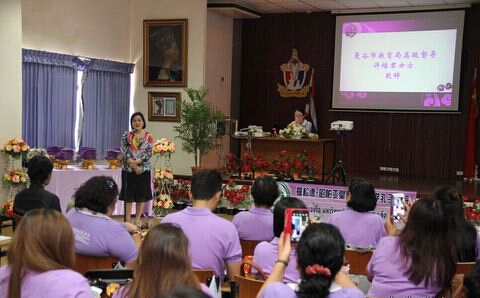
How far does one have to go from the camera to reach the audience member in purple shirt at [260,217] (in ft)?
11.6

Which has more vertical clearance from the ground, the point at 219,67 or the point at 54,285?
the point at 219,67

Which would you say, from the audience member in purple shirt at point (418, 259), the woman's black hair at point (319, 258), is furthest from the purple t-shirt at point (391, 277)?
the woman's black hair at point (319, 258)

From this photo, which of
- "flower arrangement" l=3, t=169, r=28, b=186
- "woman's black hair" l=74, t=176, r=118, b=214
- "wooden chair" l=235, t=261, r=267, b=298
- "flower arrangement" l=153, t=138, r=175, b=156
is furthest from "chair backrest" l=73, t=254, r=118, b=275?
"flower arrangement" l=3, t=169, r=28, b=186

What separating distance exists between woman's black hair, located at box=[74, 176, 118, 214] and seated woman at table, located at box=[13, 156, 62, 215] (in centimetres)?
111


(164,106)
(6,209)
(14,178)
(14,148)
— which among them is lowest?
(6,209)

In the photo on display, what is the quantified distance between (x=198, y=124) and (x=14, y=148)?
9.33ft

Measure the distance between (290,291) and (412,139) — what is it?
924 cm

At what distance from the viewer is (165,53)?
379 inches

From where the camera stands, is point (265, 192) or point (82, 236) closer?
point (82, 236)

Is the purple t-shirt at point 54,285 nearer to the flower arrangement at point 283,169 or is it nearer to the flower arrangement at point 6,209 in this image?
the flower arrangement at point 6,209

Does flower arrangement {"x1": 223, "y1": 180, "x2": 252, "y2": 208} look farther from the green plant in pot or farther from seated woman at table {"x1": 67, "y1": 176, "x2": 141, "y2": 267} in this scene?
seated woman at table {"x1": 67, "y1": 176, "x2": 141, "y2": 267}

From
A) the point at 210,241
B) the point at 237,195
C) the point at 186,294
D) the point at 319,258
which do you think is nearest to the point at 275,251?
the point at 210,241

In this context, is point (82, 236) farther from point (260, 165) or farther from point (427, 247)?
point (260, 165)

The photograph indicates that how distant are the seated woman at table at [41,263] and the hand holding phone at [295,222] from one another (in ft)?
2.65
